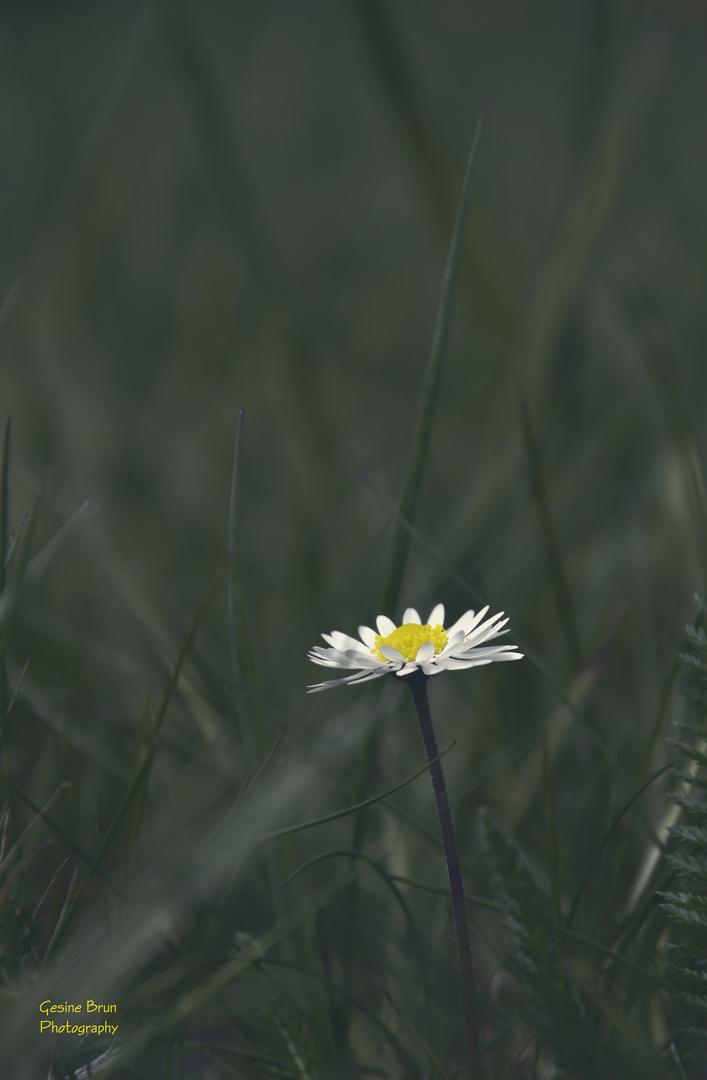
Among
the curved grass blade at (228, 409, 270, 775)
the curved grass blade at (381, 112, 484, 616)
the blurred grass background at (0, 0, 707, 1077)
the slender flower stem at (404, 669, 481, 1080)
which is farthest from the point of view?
the blurred grass background at (0, 0, 707, 1077)

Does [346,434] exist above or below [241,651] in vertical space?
above

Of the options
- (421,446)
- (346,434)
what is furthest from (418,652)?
(346,434)

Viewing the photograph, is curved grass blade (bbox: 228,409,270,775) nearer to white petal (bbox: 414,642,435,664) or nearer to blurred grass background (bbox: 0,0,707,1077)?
blurred grass background (bbox: 0,0,707,1077)

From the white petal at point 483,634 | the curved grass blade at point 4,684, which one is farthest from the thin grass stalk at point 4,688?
the white petal at point 483,634

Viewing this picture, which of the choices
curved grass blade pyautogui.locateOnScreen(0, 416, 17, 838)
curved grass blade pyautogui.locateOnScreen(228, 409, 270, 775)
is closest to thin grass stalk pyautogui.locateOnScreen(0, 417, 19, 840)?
curved grass blade pyautogui.locateOnScreen(0, 416, 17, 838)

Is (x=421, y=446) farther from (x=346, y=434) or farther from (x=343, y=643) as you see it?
(x=346, y=434)

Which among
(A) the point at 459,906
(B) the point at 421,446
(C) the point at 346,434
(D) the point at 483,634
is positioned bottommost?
(A) the point at 459,906

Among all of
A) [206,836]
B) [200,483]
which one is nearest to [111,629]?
[200,483]

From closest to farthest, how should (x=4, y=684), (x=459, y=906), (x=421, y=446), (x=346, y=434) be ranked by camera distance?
(x=459, y=906), (x=4, y=684), (x=421, y=446), (x=346, y=434)
